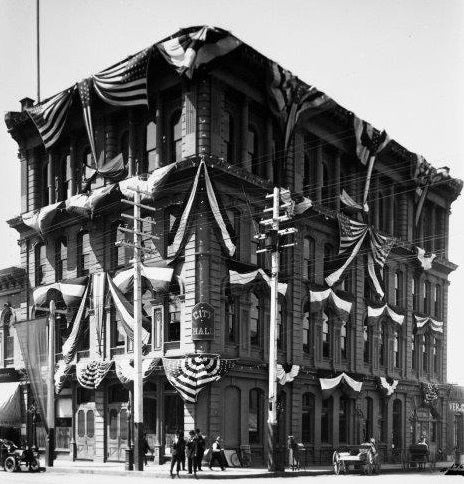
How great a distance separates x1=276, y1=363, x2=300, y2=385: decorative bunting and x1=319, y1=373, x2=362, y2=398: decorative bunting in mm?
2966

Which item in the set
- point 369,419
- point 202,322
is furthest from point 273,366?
point 369,419

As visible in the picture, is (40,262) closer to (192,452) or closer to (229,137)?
(229,137)

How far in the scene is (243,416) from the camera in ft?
110

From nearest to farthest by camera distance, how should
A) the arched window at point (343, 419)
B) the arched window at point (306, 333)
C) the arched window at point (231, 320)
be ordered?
the arched window at point (231, 320), the arched window at point (306, 333), the arched window at point (343, 419)

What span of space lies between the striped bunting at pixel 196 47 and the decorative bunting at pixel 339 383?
17.6m

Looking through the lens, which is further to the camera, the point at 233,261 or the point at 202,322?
the point at 233,261

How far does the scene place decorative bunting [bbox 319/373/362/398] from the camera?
38.7 meters

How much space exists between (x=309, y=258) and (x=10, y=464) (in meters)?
18.7

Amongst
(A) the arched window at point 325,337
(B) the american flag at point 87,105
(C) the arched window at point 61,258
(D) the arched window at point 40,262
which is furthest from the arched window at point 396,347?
(B) the american flag at point 87,105

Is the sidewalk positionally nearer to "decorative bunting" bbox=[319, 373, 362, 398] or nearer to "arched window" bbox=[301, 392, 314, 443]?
"arched window" bbox=[301, 392, 314, 443]

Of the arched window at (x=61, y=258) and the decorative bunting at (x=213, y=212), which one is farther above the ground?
the decorative bunting at (x=213, y=212)

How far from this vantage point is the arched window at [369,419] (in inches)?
1710

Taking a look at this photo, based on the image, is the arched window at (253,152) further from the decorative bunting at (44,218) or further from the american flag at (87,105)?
the decorative bunting at (44,218)

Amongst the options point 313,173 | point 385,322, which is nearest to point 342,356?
point 385,322
